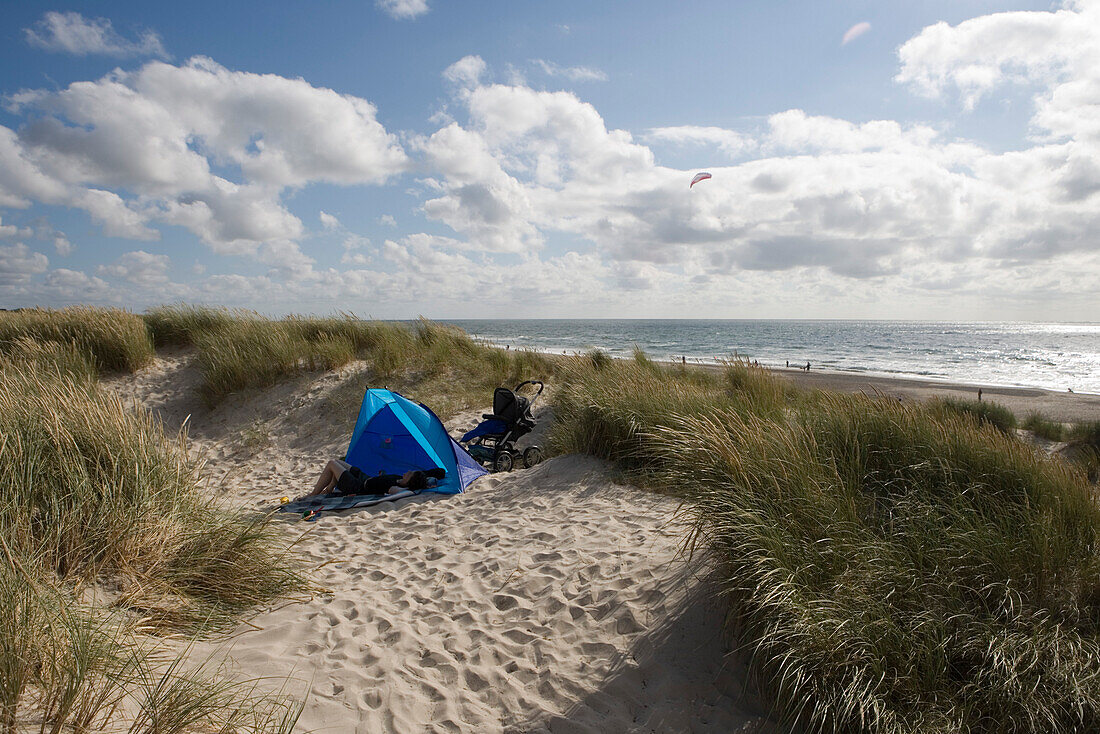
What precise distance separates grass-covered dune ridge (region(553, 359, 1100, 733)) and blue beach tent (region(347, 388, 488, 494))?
369 centimetres

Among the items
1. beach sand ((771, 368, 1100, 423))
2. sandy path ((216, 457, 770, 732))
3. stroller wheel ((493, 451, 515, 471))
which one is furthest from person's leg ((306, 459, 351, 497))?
beach sand ((771, 368, 1100, 423))

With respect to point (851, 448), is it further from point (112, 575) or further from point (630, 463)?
point (112, 575)

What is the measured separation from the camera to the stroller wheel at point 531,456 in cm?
802

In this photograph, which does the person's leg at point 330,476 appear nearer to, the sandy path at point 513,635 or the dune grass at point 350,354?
the sandy path at point 513,635

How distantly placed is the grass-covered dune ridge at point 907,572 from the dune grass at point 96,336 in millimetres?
13183

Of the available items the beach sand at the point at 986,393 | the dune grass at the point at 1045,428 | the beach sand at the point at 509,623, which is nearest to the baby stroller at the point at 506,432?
the beach sand at the point at 509,623

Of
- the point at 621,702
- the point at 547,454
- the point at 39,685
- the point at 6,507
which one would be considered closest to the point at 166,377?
the point at 547,454

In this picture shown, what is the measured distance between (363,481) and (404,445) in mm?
699

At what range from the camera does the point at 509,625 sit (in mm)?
3689

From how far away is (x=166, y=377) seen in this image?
1248 cm

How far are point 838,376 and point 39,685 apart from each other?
29.2 m

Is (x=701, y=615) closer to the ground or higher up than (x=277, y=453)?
higher up

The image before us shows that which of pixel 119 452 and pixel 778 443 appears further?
pixel 778 443

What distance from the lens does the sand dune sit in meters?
2.87
